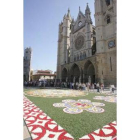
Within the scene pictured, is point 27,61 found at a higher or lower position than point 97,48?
higher

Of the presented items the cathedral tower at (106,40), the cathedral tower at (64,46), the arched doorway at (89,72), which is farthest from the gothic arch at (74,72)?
the cathedral tower at (106,40)

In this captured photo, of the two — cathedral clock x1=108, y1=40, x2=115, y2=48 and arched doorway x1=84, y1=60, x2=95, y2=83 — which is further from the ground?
cathedral clock x1=108, y1=40, x2=115, y2=48

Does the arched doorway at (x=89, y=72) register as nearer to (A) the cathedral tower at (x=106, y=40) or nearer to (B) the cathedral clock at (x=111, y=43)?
(A) the cathedral tower at (x=106, y=40)

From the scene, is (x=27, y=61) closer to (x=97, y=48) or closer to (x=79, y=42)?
(x=79, y=42)

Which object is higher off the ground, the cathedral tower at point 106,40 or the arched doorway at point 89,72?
the cathedral tower at point 106,40

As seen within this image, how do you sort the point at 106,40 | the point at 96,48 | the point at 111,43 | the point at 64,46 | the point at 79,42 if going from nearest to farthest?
the point at 111,43
the point at 106,40
the point at 96,48
the point at 79,42
the point at 64,46

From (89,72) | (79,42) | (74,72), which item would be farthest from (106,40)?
(74,72)

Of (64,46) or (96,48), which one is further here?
(64,46)

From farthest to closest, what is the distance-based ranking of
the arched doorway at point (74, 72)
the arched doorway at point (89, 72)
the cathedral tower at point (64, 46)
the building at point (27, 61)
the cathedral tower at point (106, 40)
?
1. the building at point (27, 61)
2. the cathedral tower at point (64, 46)
3. the arched doorway at point (74, 72)
4. the arched doorway at point (89, 72)
5. the cathedral tower at point (106, 40)

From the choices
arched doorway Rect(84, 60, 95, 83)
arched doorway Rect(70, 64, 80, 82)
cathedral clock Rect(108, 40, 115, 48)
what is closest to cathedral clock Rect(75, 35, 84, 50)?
arched doorway Rect(70, 64, 80, 82)

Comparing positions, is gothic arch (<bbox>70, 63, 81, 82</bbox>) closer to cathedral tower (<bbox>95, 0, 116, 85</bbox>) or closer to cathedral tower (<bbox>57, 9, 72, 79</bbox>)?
cathedral tower (<bbox>57, 9, 72, 79</bbox>)
